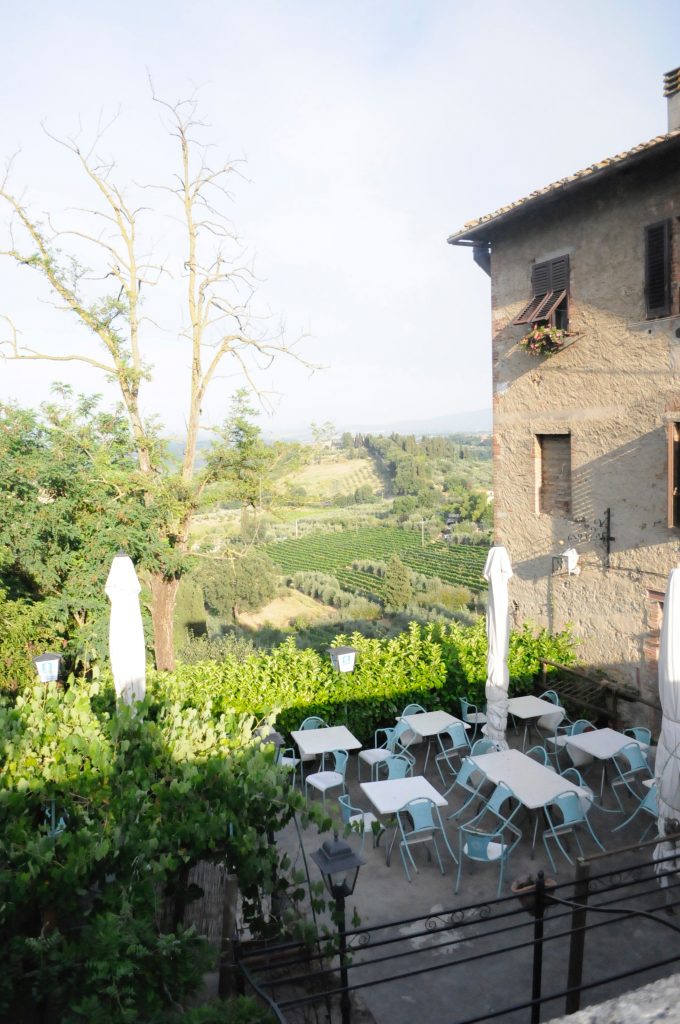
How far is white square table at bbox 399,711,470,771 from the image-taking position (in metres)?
8.65

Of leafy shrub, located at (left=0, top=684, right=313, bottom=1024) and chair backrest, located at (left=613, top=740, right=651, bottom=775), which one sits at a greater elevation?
leafy shrub, located at (left=0, top=684, right=313, bottom=1024)

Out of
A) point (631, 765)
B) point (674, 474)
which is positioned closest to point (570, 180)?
point (674, 474)

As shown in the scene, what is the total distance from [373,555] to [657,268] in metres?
58.4

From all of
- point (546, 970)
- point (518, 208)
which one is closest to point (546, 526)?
point (518, 208)

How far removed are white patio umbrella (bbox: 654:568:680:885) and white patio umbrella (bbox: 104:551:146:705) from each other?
5230 millimetres

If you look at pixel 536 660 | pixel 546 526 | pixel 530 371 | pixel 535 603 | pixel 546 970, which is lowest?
pixel 546 970

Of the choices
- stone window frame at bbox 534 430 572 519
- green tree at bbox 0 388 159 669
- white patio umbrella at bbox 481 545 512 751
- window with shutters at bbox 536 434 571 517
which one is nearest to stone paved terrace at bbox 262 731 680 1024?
white patio umbrella at bbox 481 545 512 751

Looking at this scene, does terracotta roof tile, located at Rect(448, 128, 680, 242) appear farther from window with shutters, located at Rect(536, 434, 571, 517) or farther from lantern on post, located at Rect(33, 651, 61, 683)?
lantern on post, located at Rect(33, 651, 61, 683)

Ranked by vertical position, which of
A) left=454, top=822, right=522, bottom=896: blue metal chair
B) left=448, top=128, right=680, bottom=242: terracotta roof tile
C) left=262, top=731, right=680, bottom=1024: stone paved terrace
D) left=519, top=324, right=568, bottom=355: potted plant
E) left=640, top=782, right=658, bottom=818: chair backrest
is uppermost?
left=448, top=128, right=680, bottom=242: terracotta roof tile

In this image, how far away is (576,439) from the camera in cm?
1073

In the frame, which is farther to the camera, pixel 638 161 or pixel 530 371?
pixel 530 371

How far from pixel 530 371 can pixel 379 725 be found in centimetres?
621

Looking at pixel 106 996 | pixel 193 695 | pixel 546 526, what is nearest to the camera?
pixel 106 996

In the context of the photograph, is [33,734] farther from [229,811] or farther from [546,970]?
[546,970]
